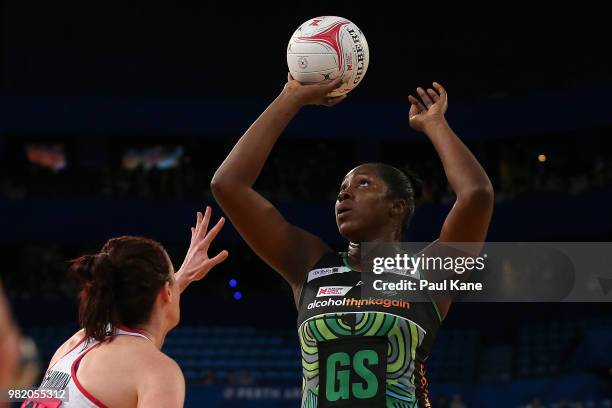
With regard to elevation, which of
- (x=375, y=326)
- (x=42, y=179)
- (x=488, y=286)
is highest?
(x=42, y=179)

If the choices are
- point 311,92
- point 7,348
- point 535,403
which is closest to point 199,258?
point 311,92

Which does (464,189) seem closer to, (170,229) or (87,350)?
(87,350)

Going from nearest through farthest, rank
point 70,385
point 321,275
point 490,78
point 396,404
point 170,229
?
point 70,385, point 396,404, point 321,275, point 170,229, point 490,78

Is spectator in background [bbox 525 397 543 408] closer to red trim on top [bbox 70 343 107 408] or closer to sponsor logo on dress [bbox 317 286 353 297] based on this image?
sponsor logo on dress [bbox 317 286 353 297]

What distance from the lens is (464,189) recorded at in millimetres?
3691

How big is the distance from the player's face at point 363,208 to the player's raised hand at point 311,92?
1.15 feet

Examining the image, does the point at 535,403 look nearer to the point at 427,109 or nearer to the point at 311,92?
the point at 427,109

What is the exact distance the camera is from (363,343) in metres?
3.71

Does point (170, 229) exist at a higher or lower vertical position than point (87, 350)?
higher

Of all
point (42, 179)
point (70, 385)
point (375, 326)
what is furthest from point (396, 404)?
point (42, 179)

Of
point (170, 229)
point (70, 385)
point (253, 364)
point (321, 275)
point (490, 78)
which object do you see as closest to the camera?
point (70, 385)

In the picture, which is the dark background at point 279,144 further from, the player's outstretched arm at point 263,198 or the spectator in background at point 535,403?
the player's outstretched arm at point 263,198

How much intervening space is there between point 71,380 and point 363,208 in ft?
4.50

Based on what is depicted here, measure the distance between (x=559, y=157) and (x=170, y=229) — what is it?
29.5ft
